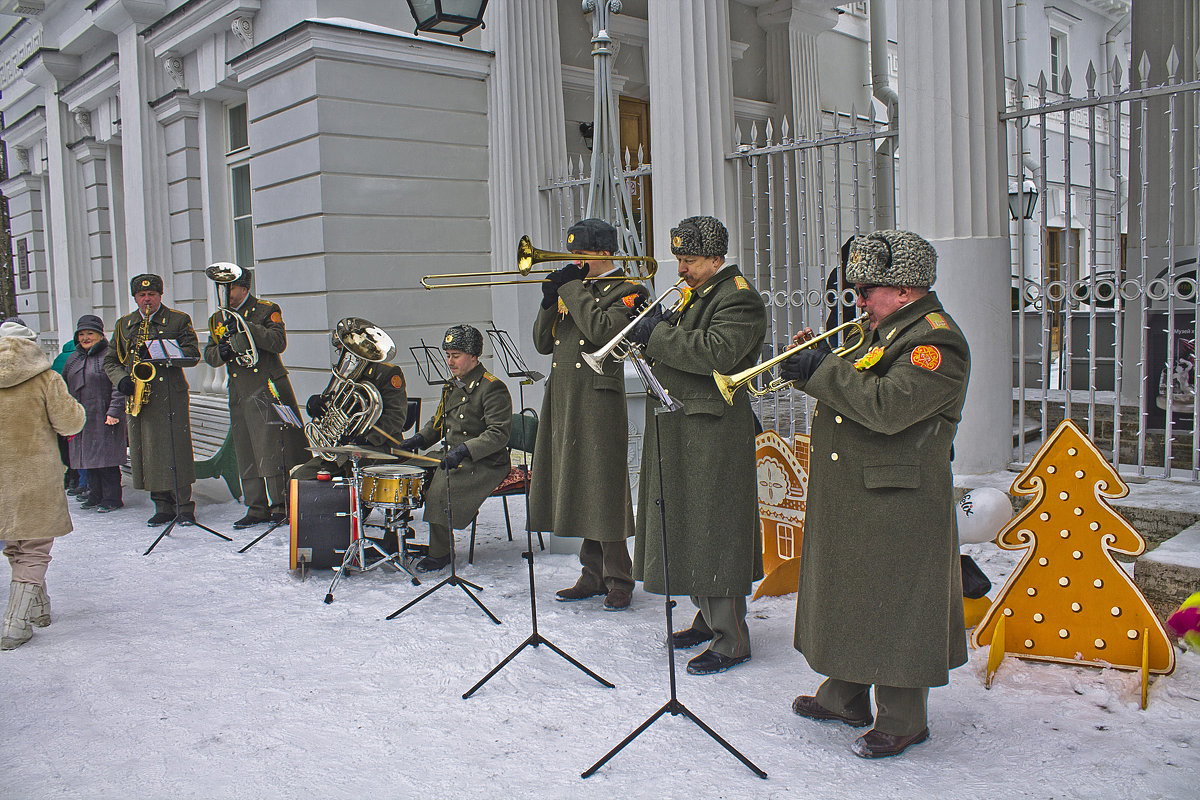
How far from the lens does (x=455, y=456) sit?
5.29 metres

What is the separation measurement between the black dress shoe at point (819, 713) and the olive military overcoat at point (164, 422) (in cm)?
531

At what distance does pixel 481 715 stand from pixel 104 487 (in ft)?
18.8

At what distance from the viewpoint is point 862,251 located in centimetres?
304

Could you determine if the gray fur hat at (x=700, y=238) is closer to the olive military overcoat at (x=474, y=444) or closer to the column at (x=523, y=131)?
the olive military overcoat at (x=474, y=444)

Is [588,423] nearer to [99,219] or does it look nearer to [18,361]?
[18,361]

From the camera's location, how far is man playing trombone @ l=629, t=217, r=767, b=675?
12.7 feet

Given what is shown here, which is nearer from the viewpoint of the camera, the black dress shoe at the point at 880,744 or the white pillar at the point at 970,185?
the black dress shoe at the point at 880,744

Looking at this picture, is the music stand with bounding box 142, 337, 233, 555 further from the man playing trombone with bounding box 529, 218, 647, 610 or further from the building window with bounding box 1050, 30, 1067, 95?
the building window with bounding box 1050, 30, 1067, 95

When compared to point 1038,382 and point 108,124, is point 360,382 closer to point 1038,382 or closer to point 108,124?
point 1038,382

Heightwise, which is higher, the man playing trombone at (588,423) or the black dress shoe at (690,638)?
the man playing trombone at (588,423)

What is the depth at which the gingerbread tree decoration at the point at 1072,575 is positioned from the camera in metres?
3.62

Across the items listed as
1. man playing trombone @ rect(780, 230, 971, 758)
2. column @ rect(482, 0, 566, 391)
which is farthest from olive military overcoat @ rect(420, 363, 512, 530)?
column @ rect(482, 0, 566, 391)

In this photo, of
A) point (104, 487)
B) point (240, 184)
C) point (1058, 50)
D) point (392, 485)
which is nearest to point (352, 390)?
point (392, 485)

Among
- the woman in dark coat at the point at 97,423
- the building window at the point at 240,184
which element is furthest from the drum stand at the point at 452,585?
the building window at the point at 240,184
